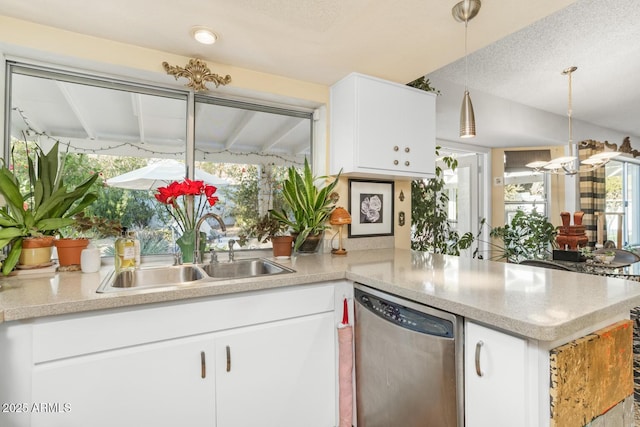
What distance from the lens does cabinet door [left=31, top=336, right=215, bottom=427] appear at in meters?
1.08

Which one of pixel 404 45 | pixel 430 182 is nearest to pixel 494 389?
pixel 404 45

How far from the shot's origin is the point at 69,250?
1.54 m

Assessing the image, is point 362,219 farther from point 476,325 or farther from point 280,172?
point 476,325

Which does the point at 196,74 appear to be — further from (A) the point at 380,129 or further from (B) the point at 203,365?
(B) the point at 203,365

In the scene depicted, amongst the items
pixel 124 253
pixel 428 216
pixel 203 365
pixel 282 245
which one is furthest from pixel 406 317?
pixel 428 216

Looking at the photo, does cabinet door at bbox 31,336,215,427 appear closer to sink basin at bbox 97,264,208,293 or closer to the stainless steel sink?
the stainless steel sink

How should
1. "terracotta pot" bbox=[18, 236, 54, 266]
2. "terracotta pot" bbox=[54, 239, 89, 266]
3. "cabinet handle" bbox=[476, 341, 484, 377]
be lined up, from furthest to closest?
"terracotta pot" bbox=[54, 239, 89, 266], "terracotta pot" bbox=[18, 236, 54, 266], "cabinet handle" bbox=[476, 341, 484, 377]

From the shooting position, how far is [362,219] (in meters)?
2.42

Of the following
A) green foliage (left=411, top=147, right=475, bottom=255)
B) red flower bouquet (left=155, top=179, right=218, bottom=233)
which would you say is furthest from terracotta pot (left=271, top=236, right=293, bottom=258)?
green foliage (left=411, top=147, right=475, bottom=255)

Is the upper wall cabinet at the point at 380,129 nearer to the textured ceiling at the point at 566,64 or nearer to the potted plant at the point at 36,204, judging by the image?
the textured ceiling at the point at 566,64

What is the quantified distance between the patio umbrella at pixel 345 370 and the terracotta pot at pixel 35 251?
4.61ft

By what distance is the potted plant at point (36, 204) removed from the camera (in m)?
1.39

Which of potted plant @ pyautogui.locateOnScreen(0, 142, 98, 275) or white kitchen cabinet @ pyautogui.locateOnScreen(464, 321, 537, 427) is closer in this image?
white kitchen cabinet @ pyautogui.locateOnScreen(464, 321, 537, 427)

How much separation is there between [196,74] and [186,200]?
0.74 meters
